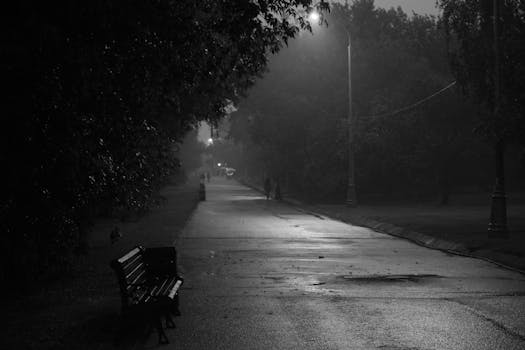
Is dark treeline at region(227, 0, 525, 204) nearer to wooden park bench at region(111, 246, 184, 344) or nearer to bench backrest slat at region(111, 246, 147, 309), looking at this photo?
wooden park bench at region(111, 246, 184, 344)

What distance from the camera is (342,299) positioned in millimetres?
11484

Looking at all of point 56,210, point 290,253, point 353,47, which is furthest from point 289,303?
point 353,47

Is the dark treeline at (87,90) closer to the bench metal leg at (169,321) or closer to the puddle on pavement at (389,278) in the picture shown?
the bench metal leg at (169,321)

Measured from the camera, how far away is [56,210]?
11562mm

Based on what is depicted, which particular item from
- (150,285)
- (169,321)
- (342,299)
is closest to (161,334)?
(169,321)

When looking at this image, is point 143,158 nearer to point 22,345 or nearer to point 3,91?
point 3,91

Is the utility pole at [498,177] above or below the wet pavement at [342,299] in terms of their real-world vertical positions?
above

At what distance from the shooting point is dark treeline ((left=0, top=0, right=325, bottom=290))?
912 cm

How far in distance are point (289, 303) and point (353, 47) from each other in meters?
44.4

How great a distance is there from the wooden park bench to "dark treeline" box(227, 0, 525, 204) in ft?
111

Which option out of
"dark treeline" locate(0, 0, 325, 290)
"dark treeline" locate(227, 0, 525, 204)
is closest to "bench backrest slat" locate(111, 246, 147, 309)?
"dark treeline" locate(0, 0, 325, 290)

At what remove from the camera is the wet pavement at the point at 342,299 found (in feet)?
28.2

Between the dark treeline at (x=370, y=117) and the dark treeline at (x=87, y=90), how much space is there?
107 ft

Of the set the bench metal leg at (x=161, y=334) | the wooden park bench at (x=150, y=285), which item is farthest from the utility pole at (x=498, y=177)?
the bench metal leg at (x=161, y=334)
